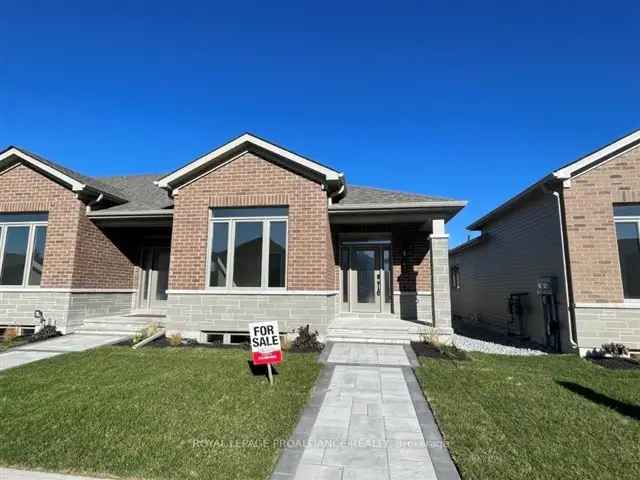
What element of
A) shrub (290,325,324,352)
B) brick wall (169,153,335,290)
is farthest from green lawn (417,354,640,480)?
brick wall (169,153,335,290)

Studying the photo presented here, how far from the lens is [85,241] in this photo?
32.7 ft

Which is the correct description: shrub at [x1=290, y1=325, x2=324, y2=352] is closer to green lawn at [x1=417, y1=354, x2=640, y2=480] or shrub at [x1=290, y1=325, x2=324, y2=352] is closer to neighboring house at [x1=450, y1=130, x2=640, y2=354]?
green lawn at [x1=417, y1=354, x2=640, y2=480]

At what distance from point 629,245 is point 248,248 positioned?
364 inches

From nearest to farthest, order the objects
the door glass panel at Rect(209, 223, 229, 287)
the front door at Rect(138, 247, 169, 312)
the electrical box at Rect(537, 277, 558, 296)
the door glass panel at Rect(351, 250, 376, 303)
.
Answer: the electrical box at Rect(537, 277, 558, 296) < the door glass panel at Rect(209, 223, 229, 287) < the door glass panel at Rect(351, 250, 376, 303) < the front door at Rect(138, 247, 169, 312)

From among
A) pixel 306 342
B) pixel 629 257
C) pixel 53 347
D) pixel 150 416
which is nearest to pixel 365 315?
pixel 306 342

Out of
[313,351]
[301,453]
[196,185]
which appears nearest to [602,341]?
[313,351]

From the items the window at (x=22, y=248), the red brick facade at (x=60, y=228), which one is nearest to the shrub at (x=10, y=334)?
the window at (x=22, y=248)

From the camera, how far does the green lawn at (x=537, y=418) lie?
305 cm

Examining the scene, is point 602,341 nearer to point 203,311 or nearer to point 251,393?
point 251,393

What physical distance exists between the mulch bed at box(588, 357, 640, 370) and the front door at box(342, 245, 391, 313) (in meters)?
5.15

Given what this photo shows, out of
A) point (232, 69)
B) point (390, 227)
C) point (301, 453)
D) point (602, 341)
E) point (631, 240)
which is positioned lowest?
point (301, 453)

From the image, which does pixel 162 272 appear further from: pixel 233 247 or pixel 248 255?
pixel 248 255

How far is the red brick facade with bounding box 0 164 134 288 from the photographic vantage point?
375 inches

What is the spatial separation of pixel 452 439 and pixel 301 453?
164 cm
